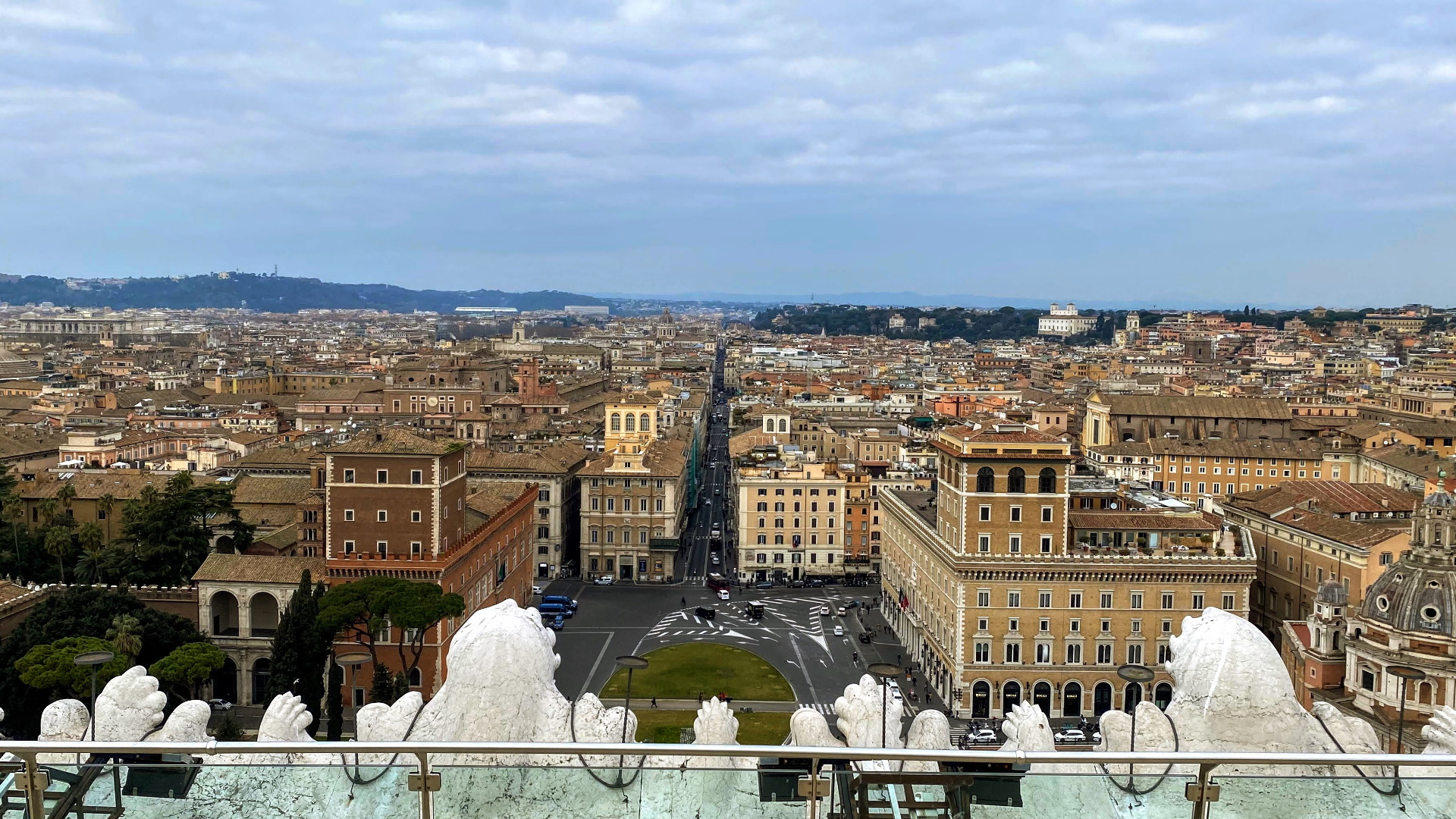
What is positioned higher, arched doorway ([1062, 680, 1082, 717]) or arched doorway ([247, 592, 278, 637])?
arched doorway ([247, 592, 278, 637])

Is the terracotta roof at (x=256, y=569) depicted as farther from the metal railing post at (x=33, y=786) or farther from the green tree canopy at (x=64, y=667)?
the metal railing post at (x=33, y=786)

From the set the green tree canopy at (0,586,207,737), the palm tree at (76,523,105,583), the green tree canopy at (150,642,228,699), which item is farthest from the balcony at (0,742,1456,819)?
the palm tree at (76,523,105,583)

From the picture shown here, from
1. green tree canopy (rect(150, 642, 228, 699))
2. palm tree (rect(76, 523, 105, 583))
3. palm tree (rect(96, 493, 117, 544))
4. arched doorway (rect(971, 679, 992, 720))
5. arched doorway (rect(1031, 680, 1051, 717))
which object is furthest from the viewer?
palm tree (rect(96, 493, 117, 544))

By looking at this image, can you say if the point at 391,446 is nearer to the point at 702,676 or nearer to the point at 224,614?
the point at 224,614

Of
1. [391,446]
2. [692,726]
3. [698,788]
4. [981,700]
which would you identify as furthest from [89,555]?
[698,788]

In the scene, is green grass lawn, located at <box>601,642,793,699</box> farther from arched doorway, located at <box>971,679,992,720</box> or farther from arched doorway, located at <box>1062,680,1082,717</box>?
arched doorway, located at <box>1062,680,1082,717</box>

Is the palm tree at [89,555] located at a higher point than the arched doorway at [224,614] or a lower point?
higher

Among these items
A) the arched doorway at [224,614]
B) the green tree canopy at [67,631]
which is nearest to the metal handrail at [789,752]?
the green tree canopy at [67,631]
